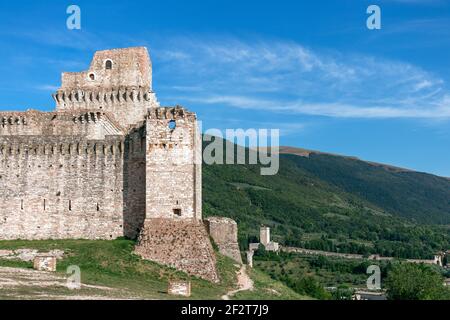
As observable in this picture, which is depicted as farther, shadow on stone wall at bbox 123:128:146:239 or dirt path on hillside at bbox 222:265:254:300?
shadow on stone wall at bbox 123:128:146:239

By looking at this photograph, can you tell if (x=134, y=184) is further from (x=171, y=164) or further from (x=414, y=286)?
(x=414, y=286)

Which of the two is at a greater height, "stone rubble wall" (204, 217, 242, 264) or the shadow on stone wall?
the shadow on stone wall

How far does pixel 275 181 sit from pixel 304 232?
101ft

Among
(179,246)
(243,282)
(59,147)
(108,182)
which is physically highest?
(59,147)

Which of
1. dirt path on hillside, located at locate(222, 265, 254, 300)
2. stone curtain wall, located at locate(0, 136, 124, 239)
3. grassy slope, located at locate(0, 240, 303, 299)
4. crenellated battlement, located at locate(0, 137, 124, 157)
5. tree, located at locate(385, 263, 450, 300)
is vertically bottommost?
tree, located at locate(385, 263, 450, 300)

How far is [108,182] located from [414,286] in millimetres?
31080

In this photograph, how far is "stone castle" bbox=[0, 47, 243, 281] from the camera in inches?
1501

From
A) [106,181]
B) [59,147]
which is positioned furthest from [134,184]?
[59,147]

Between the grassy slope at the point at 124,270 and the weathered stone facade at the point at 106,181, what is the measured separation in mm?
878

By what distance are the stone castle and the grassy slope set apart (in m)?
0.82

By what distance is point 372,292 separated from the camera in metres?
91.0

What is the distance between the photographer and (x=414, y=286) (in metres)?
60.3

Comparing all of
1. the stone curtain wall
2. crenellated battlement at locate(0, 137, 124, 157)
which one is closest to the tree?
the stone curtain wall

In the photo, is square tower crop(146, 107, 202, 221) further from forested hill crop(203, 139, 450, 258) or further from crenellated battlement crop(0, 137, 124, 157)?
forested hill crop(203, 139, 450, 258)
